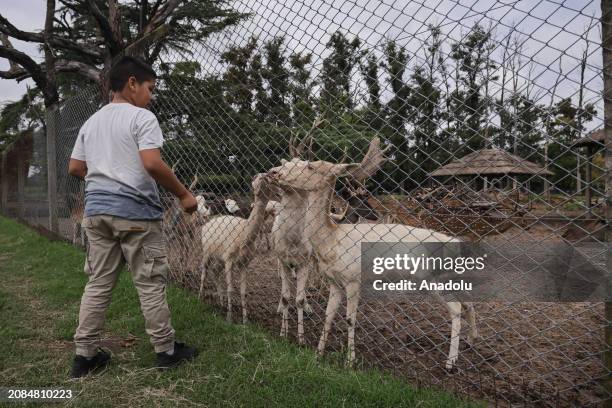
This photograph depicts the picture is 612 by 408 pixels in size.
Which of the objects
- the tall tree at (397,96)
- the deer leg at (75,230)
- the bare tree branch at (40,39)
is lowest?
the deer leg at (75,230)

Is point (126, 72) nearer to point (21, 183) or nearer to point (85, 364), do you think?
point (85, 364)

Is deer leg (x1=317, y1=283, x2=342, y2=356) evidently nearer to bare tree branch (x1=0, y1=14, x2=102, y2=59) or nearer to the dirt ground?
the dirt ground

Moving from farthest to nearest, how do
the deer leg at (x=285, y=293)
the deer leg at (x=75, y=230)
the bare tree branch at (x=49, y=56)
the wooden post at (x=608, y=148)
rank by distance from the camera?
the deer leg at (x=75, y=230)
the bare tree branch at (x=49, y=56)
the deer leg at (x=285, y=293)
the wooden post at (x=608, y=148)

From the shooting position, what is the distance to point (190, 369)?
2.68m

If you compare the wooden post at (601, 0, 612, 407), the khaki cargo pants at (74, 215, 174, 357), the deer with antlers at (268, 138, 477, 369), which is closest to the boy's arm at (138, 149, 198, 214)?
the khaki cargo pants at (74, 215, 174, 357)

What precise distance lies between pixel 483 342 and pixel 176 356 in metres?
2.63

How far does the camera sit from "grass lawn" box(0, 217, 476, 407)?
2287mm

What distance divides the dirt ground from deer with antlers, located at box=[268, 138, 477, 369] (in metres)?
0.26

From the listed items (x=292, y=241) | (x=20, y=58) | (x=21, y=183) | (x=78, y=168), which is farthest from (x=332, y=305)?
(x=21, y=183)

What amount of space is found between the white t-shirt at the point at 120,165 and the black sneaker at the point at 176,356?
0.93 metres

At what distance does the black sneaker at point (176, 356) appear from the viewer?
2.72 meters

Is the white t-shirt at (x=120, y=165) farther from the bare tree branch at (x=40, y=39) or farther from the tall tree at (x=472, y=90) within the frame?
the bare tree branch at (x=40, y=39)

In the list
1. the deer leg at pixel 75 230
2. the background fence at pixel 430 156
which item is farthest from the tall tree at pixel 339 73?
the deer leg at pixel 75 230

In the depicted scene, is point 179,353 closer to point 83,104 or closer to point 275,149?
point 275,149
